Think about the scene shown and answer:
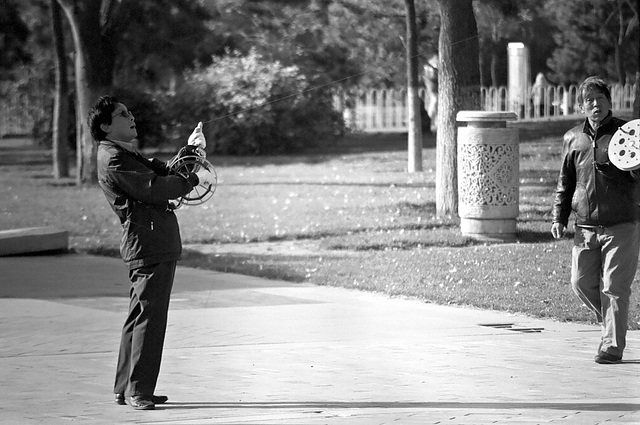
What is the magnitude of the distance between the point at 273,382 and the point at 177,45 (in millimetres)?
27135

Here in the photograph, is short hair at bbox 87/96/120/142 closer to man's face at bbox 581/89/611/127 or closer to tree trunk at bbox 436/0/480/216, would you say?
man's face at bbox 581/89/611/127

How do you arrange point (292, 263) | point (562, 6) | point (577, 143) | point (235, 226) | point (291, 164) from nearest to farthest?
point (577, 143), point (292, 263), point (235, 226), point (291, 164), point (562, 6)

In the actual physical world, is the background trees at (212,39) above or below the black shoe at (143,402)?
above

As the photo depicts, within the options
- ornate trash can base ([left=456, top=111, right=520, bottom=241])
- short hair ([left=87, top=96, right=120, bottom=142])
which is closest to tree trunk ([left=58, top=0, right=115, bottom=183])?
ornate trash can base ([left=456, top=111, right=520, bottom=241])

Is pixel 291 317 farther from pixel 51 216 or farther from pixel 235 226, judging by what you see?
pixel 51 216

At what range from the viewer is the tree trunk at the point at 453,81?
15797 millimetres

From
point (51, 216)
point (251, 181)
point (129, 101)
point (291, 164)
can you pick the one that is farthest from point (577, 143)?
point (129, 101)

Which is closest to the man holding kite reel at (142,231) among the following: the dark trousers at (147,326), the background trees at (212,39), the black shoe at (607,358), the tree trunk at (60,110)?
the dark trousers at (147,326)

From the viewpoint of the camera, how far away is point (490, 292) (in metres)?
10.9

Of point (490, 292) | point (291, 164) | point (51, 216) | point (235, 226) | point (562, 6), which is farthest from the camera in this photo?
point (562, 6)

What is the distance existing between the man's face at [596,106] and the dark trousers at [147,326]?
115 inches

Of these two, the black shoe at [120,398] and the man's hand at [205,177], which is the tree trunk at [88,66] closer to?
the man's hand at [205,177]

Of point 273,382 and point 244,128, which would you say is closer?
point 273,382

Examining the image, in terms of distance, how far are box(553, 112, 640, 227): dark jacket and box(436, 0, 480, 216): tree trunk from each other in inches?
306
